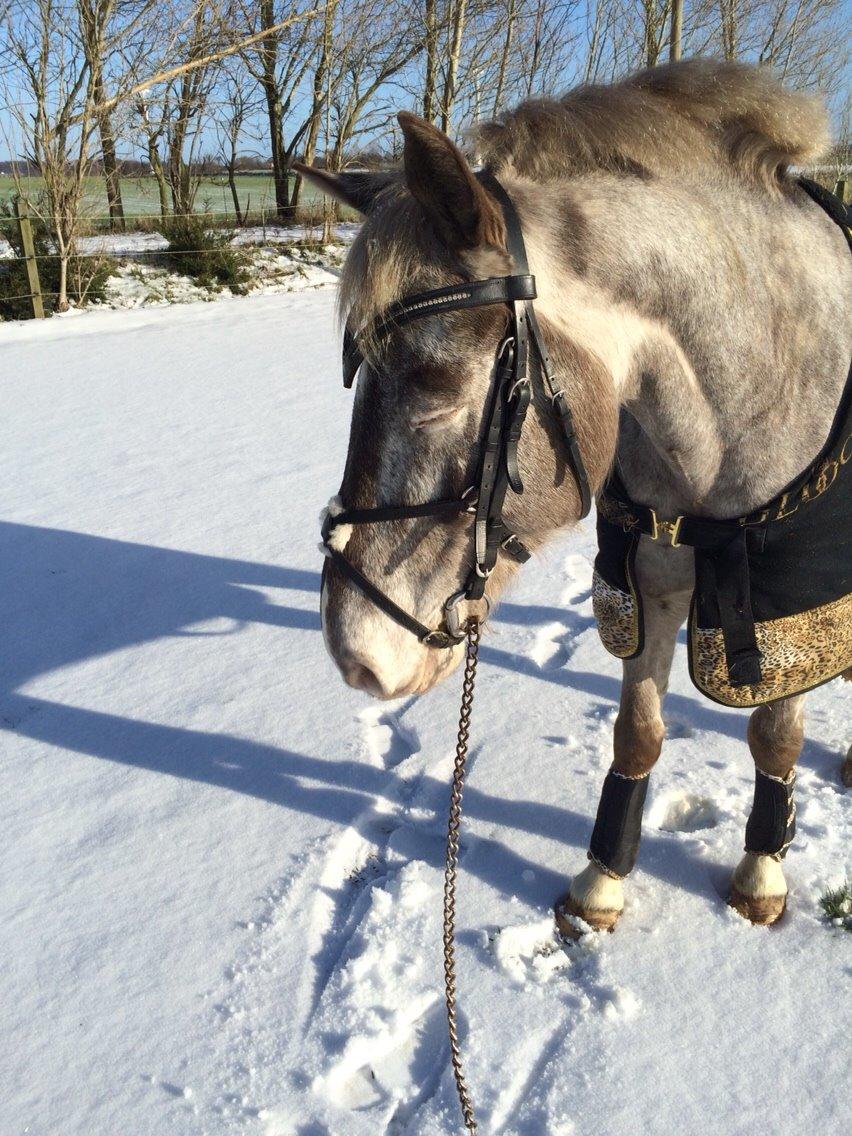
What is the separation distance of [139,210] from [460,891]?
86.3 ft

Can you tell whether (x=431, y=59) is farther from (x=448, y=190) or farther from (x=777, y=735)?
(x=448, y=190)

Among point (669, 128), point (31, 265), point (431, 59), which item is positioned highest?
point (431, 59)

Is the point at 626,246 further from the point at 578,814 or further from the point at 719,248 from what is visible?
the point at 578,814

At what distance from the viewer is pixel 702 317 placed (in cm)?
147

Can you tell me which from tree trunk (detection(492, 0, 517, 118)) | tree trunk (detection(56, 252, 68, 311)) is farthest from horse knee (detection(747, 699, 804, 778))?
tree trunk (detection(492, 0, 517, 118))

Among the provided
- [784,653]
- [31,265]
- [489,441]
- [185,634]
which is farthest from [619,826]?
[31,265]

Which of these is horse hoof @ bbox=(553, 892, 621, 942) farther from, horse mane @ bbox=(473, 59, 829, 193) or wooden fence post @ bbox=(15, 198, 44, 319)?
wooden fence post @ bbox=(15, 198, 44, 319)

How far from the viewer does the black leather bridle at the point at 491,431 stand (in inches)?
48.9

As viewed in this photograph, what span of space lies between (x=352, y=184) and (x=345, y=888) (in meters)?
1.82

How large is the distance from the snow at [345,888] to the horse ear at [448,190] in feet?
5.59

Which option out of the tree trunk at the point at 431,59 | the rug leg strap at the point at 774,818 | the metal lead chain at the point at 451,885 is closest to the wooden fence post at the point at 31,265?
the tree trunk at the point at 431,59

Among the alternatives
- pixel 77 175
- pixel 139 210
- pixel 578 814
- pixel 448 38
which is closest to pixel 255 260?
pixel 77 175

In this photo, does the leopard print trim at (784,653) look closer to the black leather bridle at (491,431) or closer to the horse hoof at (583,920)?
the black leather bridle at (491,431)

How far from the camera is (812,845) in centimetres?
227
